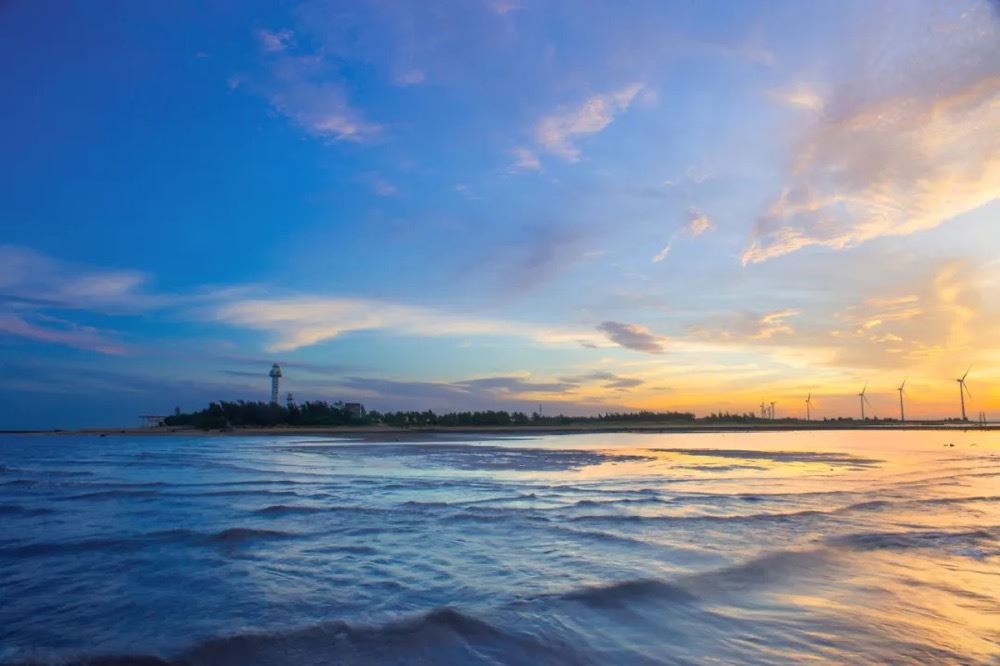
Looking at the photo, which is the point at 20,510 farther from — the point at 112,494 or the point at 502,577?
the point at 502,577

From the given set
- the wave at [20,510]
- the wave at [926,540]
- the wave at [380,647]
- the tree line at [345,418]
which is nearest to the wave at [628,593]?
the wave at [380,647]

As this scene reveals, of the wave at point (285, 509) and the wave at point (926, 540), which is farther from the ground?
the wave at point (926, 540)

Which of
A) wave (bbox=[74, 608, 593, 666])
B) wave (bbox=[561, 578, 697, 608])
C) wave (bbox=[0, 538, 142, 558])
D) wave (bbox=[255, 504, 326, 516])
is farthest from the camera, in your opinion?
wave (bbox=[255, 504, 326, 516])

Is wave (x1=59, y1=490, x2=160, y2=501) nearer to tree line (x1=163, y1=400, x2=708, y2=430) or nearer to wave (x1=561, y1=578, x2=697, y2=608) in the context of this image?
wave (x1=561, y1=578, x2=697, y2=608)

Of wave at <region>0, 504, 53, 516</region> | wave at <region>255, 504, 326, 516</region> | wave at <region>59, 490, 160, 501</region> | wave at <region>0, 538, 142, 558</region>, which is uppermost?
wave at <region>0, 538, 142, 558</region>

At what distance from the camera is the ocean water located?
643 centimetres

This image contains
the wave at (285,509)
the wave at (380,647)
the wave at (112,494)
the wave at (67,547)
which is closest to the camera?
the wave at (380,647)

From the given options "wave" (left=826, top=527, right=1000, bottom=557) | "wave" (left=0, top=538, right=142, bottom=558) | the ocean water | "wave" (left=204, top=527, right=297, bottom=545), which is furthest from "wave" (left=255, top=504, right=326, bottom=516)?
"wave" (left=826, top=527, right=1000, bottom=557)

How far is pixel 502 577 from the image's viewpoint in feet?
30.5

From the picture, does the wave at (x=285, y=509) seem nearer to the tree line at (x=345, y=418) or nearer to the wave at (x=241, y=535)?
the wave at (x=241, y=535)

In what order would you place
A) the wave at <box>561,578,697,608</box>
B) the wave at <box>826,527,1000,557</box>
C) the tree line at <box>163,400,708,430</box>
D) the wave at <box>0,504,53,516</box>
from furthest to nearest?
the tree line at <box>163,400,708,430</box>
the wave at <box>0,504,53,516</box>
the wave at <box>826,527,1000,557</box>
the wave at <box>561,578,697,608</box>

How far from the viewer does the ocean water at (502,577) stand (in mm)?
6434

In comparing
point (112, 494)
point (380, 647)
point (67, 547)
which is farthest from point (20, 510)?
point (380, 647)

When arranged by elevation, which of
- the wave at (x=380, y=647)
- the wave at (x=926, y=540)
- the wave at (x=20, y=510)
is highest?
the wave at (x=380, y=647)
